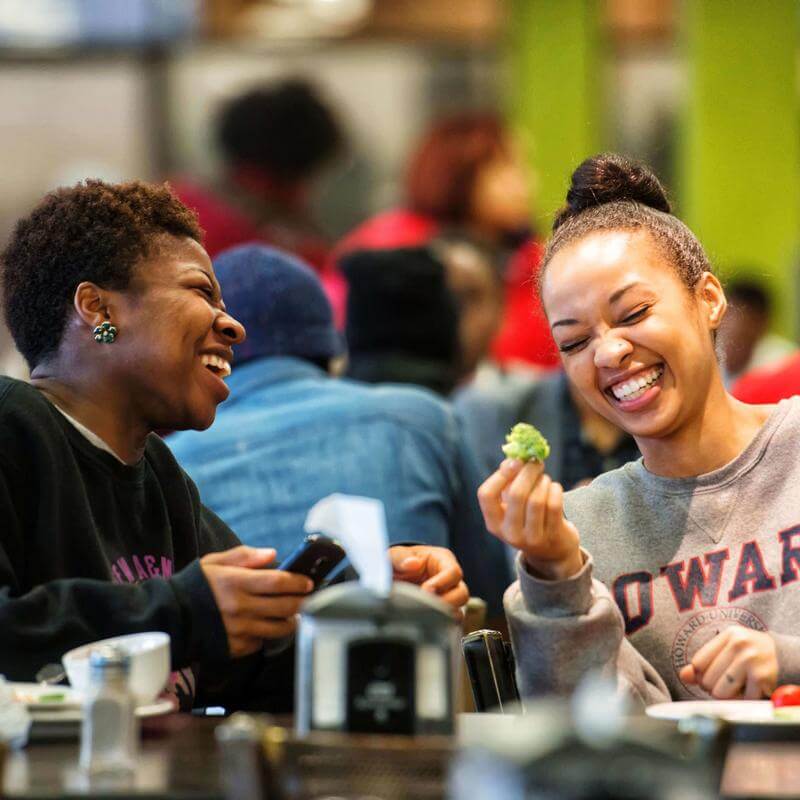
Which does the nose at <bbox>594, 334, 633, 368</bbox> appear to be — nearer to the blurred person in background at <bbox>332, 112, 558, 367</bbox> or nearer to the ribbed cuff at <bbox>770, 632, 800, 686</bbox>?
the ribbed cuff at <bbox>770, 632, 800, 686</bbox>

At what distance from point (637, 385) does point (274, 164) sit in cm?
414

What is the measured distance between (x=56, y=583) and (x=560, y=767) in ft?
2.86

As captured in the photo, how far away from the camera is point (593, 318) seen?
7.22ft

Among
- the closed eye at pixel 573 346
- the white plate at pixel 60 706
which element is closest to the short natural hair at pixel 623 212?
the closed eye at pixel 573 346

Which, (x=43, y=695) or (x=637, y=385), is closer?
(x=43, y=695)

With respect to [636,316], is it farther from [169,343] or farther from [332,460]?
[332,460]

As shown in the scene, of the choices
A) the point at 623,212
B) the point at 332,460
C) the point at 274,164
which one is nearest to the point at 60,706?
the point at 623,212

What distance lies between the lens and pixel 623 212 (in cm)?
230

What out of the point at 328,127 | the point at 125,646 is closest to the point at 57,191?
the point at 125,646

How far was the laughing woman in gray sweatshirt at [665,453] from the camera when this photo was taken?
2107 mm

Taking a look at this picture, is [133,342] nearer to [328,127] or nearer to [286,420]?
[286,420]

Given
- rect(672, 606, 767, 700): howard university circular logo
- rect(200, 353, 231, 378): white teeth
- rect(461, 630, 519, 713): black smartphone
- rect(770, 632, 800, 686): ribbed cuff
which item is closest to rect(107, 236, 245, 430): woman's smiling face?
rect(200, 353, 231, 378): white teeth

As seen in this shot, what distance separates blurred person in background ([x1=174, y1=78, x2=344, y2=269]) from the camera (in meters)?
5.91

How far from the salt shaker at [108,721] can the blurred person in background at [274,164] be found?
427 cm
